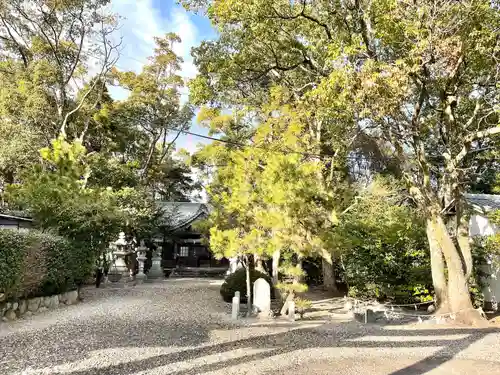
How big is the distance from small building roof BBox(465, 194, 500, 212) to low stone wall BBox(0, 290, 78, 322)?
16.3 metres

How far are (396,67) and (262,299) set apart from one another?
22.5ft

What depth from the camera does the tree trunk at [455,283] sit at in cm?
961

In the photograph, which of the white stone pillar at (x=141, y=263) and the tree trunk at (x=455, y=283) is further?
the white stone pillar at (x=141, y=263)

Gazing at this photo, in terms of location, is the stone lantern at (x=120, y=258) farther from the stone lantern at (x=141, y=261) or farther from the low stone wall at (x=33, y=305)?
the low stone wall at (x=33, y=305)

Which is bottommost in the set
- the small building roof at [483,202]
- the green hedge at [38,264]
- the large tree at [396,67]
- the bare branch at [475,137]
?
the green hedge at [38,264]

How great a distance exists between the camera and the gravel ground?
5.37 meters

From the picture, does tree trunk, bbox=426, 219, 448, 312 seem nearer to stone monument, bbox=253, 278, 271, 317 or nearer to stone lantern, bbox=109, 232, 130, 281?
stone monument, bbox=253, 278, 271, 317

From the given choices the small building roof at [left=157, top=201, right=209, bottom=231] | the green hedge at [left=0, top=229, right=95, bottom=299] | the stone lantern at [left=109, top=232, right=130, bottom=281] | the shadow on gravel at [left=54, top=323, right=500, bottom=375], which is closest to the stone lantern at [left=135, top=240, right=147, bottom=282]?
the stone lantern at [left=109, top=232, right=130, bottom=281]

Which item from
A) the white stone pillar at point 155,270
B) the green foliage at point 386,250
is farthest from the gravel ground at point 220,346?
the white stone pillar at point 155,270

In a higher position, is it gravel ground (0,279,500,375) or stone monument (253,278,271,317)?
stone monument (253,278,271,317)

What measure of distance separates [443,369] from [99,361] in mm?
5065

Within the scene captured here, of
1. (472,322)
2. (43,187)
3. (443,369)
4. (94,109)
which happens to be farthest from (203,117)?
(443,369)

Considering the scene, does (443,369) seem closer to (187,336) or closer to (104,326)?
(187,336)

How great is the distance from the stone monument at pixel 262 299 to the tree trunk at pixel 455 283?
4.85 meters
